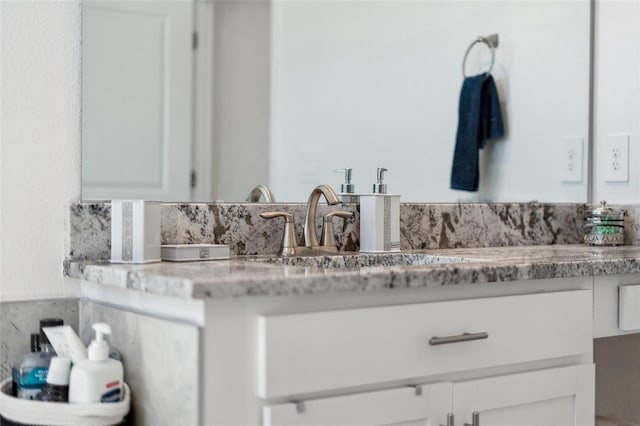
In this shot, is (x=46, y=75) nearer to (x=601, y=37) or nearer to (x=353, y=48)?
(x=353, y=48)

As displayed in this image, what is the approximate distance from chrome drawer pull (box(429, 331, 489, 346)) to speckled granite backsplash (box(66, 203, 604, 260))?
0.46 metres

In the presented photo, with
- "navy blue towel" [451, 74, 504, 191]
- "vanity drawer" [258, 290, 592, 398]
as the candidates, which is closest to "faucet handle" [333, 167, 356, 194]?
"navy blue towel" [451, 74, 504, 191]

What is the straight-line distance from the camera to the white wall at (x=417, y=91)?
174 centimetres

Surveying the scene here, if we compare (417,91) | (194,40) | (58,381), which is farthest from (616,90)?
(58,381)

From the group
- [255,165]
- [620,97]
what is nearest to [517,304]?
[255,165]

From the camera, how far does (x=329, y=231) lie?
1.64 m

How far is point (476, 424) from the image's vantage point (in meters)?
1.30

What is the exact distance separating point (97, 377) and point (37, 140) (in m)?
0.46

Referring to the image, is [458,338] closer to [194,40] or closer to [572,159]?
[194,40]

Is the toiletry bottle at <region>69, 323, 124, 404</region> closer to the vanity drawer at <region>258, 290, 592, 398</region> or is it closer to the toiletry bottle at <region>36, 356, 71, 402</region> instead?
the toiletry bottle at <region>36, 356, 71, 402</region>

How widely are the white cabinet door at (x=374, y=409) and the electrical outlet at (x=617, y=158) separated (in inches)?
43.1

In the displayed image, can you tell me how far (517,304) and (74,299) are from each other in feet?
2.52

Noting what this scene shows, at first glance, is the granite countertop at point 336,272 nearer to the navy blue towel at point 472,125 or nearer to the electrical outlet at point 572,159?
the navy blue towel at point 472,125

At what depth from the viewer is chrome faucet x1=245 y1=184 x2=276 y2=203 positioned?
1622 mm
